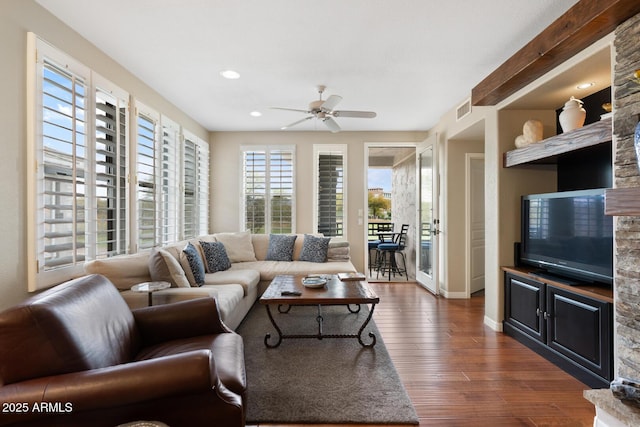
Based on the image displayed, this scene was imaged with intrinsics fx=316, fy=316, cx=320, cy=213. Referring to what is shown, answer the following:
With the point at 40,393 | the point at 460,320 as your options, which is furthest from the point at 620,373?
the point at 40,393

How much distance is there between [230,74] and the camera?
10.6ft

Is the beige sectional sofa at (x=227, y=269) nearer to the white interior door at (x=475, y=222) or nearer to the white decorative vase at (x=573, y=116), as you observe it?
the white interior door at (x=475, y=222)

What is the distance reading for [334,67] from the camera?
10.1 ft

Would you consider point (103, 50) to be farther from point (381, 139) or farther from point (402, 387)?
point (381, 139)

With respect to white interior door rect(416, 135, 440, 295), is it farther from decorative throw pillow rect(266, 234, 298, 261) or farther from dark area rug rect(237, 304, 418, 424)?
decorative throw pillow rect(266, 234, 298, 261)

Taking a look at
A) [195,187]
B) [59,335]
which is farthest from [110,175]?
[59,335]

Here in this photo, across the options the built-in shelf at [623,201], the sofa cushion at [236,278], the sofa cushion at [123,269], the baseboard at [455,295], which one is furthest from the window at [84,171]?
the baseboard at [455,295]

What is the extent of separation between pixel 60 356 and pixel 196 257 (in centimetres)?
221

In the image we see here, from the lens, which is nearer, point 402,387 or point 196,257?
point 402,387

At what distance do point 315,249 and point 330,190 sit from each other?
4.01 feet

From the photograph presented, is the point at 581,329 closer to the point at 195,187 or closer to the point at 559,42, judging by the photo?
the point at 559,42

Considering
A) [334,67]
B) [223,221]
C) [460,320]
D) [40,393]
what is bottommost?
[460,320]

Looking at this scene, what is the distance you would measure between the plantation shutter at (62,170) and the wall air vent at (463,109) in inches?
156

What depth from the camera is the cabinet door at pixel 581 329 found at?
212 centimetres
